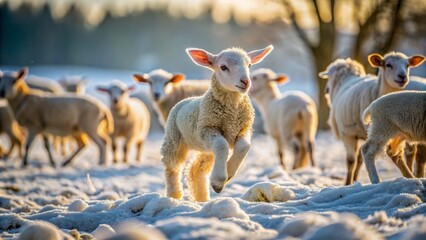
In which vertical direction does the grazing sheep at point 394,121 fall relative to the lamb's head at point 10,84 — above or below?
above

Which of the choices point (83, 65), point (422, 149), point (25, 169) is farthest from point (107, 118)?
point (83, 65)

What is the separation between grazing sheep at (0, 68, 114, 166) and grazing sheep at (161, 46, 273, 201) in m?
7.59

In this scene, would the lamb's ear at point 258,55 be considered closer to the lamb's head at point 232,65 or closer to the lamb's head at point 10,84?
the lamb's head at point 232,65

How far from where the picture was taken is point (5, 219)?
528 centimetres

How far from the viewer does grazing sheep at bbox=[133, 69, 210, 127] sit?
37.4 ft

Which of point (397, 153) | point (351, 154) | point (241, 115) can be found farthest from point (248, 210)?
point (351, 154)

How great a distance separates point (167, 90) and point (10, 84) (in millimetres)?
4549

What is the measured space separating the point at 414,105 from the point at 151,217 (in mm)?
2699

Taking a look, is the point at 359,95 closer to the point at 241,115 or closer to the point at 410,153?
the point at 410,153

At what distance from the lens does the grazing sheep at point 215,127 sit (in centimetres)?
543

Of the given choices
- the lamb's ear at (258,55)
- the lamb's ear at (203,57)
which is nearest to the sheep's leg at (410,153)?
the lamb's ear at (258,55)

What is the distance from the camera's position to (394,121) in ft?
18.5

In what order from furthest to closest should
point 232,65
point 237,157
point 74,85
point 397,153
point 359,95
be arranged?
point 74,85
point 359,95
point 397,153
point 232,65
point 237,157

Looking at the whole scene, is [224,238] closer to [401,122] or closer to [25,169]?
[401,122]
